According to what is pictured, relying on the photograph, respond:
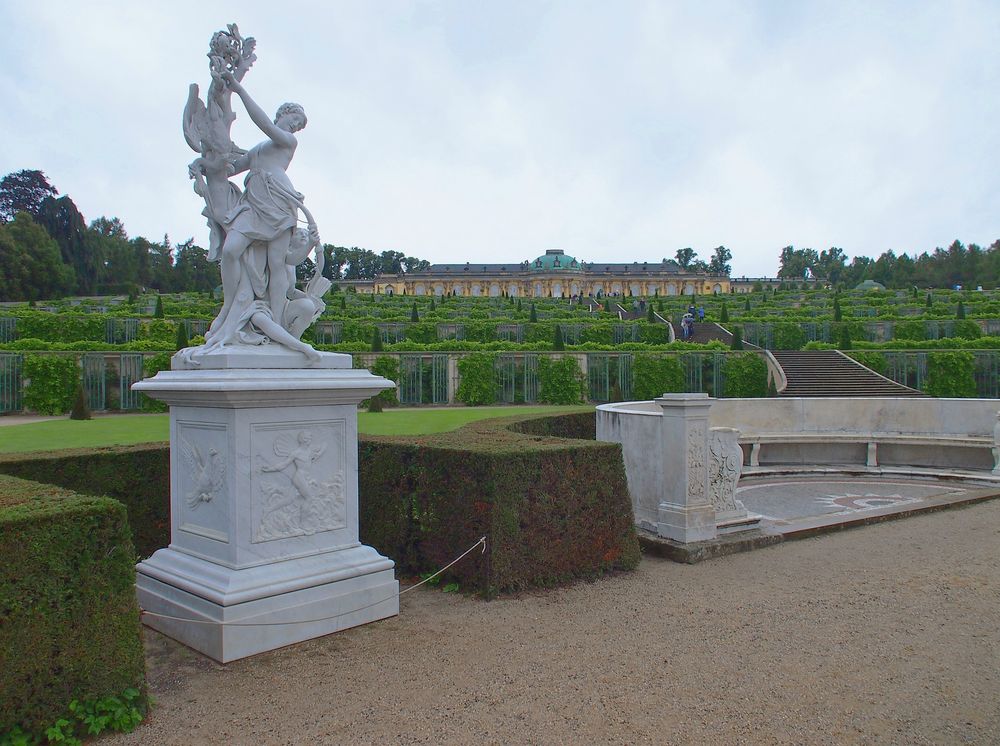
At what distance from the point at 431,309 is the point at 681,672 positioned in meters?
44.5

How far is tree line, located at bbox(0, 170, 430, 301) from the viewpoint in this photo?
2307 inches

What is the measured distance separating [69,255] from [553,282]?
6149 centimetres

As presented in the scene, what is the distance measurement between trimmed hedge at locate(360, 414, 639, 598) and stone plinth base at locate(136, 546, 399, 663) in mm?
808

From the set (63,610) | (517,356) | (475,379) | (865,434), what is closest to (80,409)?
(475,379)

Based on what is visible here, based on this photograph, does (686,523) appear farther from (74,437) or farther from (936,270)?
(936,270)

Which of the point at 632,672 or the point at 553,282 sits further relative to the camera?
the point at 553,282

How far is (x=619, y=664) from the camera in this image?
4.36m

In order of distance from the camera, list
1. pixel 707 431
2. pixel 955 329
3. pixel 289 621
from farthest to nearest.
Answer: pixel 955 329
pixel 707 431
pixel 289 621

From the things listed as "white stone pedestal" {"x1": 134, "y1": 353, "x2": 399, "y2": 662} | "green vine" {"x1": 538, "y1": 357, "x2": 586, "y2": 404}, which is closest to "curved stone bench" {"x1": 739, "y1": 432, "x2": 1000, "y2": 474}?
"white stone pedestal" {"x1": 134, "y1": 353, "x2": 399, "y2": 662}

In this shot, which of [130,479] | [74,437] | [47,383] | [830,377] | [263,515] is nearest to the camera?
[263,515]

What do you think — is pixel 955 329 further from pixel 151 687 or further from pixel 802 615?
pixel 151 687

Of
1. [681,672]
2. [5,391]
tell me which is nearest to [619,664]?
[681,672]

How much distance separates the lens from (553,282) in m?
108

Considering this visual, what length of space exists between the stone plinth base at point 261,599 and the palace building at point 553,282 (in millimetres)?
100585
